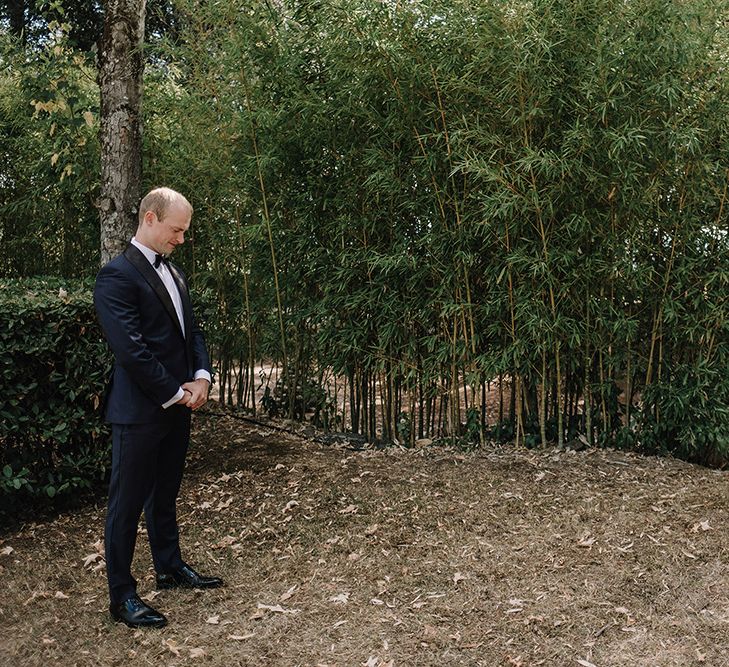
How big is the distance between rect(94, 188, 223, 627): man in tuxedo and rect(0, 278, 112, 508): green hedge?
1030 mm

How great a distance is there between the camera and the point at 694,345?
4449 millimetres

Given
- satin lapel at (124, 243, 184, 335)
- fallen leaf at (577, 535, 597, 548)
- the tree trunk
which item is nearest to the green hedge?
satin lapel at (124, 243, 184, 335)

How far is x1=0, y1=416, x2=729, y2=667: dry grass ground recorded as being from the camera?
262cm

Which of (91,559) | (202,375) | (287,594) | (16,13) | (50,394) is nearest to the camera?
(202,375)

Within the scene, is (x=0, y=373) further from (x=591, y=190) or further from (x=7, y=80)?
(x=7, y=80)

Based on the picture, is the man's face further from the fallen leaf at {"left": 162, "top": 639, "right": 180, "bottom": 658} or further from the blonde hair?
Answer: the fallen leaf at {"left": 162, "top": 639, "right": 180, "bottom": 658}

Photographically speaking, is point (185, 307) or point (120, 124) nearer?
point (185, 307)

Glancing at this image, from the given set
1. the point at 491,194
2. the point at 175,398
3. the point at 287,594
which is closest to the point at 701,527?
the point at 287,594

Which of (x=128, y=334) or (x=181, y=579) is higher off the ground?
(x=128, y=334)

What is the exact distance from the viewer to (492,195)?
13.8 feet

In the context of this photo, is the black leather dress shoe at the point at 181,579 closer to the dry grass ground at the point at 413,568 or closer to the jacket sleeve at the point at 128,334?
the dry grass ground at the point at 413,568

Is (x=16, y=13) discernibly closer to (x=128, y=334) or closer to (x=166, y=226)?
(x=166, y=226)

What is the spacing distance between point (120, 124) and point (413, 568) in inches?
115

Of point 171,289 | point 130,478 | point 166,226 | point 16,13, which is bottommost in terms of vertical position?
point 130,478
